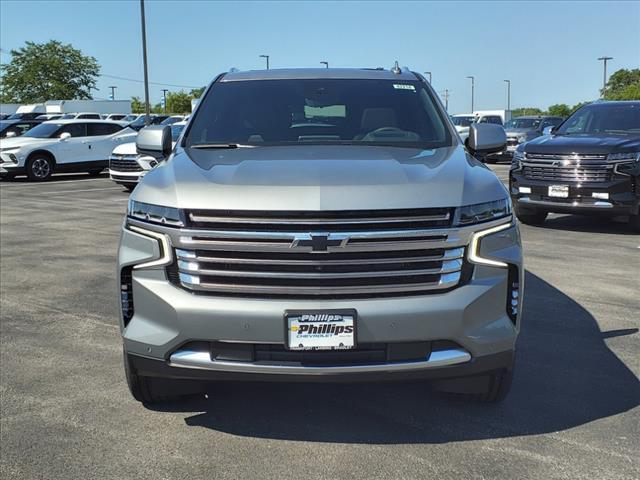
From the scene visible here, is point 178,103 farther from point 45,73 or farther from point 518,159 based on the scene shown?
point 518,159

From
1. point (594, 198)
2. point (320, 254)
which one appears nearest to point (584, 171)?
point (594, 198)

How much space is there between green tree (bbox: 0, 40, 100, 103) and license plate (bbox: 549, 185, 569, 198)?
220 ft

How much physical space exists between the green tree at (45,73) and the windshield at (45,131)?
52692mm

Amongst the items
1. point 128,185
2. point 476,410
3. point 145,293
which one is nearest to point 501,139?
point 476,410

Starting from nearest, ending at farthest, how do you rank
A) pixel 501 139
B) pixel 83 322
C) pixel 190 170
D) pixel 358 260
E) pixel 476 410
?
pixel 358 260, pixel 190 170, pixel 476 410, pixel 501 139, pixel 83 322

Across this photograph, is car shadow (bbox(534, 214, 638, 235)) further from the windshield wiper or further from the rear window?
the rear window

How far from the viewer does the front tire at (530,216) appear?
A: 10.3 meters

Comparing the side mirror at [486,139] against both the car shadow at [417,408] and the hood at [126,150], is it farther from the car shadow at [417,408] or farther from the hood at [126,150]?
the hood at [126,150]

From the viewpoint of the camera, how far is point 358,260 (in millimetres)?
2979

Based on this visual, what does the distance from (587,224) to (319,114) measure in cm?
747

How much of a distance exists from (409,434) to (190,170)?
1.72 m

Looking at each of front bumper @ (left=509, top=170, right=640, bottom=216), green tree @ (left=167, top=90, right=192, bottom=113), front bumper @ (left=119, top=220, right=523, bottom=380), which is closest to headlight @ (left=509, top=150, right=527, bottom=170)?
front bumper @ (left=509, top=170, right=640, bottom=216)

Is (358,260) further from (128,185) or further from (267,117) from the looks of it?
(128,185)

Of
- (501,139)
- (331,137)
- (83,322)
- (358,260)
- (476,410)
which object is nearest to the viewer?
(358,260)
